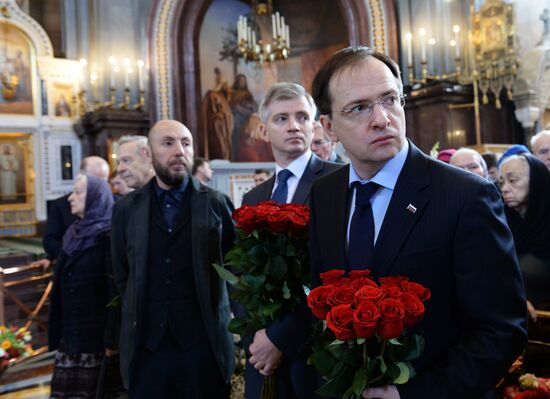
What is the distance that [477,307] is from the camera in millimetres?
1264

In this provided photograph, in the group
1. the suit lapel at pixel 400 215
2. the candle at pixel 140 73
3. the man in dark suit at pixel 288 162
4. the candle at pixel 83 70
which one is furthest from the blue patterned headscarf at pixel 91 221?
the candle at pixel 83 70

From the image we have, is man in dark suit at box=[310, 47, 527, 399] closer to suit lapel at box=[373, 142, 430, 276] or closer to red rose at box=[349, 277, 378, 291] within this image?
suit lapel at box=[373, 142, 430, 276]

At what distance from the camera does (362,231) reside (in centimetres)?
144

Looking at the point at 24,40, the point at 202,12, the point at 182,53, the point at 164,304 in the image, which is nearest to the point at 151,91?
the point at 182,53

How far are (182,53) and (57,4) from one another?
190 inches

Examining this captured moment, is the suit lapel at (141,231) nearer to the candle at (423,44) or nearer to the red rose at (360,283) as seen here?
the red rose at (360,283)

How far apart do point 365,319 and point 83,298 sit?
271cm

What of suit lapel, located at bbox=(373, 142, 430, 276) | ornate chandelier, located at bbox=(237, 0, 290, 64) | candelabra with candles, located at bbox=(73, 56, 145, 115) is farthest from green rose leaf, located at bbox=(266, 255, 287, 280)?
ornate chandelier, located at bbox=(237, 0, 290, 64)

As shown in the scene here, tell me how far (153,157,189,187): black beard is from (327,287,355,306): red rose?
5.74 ft

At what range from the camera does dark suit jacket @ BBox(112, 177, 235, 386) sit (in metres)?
2.62

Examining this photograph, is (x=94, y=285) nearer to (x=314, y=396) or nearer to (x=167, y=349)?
(x=167, y=349)

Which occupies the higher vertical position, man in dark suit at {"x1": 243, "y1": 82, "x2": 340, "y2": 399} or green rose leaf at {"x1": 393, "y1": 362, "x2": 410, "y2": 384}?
man in dark suit at {"x1": 243, "y1": 82, "x2": 340, "y2": 399}

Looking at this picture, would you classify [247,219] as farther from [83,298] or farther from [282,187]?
[83,298]

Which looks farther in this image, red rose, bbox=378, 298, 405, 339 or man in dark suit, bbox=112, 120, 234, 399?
man in dark suit, bbox=112, 120, 234, 399
